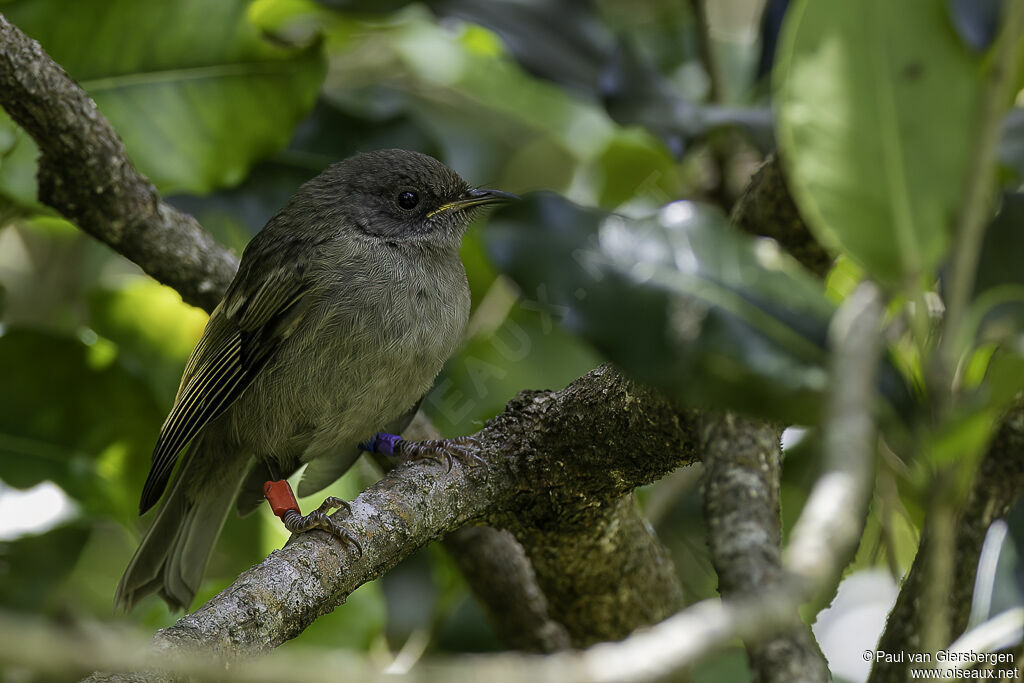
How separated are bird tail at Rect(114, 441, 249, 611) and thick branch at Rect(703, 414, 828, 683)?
8.12 ft

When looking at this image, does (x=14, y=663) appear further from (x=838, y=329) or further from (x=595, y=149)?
(x=595, y=149)

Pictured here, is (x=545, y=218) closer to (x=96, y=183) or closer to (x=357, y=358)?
(x=357, y=358)

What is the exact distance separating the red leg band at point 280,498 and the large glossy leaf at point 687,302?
172 cm

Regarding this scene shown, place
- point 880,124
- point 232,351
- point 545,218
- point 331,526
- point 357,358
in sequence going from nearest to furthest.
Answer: point 880,124
point 545,218
point 331,526
point 357,358
point 232,351

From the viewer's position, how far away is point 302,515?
3.38 m

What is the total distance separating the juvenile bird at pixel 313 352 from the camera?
3.49 meters

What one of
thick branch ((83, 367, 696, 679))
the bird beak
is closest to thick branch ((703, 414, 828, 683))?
thick branch ((83, 367, 696, 679))

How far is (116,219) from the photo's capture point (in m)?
3.47

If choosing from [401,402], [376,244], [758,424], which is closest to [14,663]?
[758,424]

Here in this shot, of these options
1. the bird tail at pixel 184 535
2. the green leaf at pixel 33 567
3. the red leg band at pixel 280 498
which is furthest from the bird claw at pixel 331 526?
the green leaf at pixel 33 567

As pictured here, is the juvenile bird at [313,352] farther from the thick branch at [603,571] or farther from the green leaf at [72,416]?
the thick branch at [603,571]

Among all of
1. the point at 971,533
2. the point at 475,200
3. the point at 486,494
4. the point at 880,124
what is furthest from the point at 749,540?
the point at 475,200

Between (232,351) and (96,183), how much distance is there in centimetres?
75

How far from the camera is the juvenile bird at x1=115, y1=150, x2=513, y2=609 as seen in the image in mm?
3492
